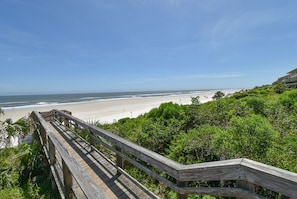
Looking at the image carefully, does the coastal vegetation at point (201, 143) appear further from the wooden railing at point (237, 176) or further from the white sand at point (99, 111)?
the white sand at point (99, 111)

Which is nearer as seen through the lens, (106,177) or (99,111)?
(106,177)

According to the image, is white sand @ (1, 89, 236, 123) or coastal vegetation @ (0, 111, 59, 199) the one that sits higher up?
coastal vegetation @ (0, 111, 59, 199)

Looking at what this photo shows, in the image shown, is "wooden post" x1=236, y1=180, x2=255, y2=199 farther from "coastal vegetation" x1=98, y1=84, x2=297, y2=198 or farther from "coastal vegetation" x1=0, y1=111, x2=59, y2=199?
"coastal vegetation" x1=0, y1=111, x2=59, y2=199

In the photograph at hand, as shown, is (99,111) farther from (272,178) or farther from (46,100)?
(46,100)

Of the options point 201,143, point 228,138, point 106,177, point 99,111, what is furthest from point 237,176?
point 99,111

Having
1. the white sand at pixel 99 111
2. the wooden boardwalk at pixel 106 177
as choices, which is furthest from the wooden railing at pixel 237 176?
the white sand at pixel 99 111

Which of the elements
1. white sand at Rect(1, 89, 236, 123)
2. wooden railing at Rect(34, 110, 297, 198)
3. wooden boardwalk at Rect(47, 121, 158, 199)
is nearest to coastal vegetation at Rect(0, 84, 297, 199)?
wooden boardwalk at Rect(47, 121, 158, 199)

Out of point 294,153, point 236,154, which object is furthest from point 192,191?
point 294,153

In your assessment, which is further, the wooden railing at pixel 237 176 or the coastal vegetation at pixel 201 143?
the coastal vegetation at pixel 201 143

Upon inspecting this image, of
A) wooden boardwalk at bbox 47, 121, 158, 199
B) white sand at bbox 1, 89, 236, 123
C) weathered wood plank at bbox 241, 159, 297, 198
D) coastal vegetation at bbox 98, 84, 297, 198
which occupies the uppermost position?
weathered wood plank at bbox 241, 159, 297, 198

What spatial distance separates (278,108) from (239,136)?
11.1 ft

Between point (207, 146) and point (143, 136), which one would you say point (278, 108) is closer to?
point (207, 146)

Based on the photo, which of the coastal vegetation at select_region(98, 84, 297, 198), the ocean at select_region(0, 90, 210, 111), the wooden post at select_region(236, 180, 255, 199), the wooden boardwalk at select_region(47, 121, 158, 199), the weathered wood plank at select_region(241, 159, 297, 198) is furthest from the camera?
the ocean at select_region(0, 90, 210, 111)

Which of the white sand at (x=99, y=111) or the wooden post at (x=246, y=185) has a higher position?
the wooden post at (x=246, y=185)
